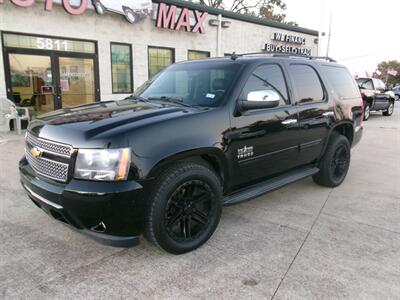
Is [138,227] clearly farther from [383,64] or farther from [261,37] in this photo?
[383,64]

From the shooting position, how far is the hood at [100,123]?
109 inches

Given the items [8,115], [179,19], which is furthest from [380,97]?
[8,115]

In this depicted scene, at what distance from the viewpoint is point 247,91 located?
377cm

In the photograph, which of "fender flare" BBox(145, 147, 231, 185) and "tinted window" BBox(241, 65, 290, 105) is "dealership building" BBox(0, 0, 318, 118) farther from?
"fender flare" BBox(145, 147, 231, 185)

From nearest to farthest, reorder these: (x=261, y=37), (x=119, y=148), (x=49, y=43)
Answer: (x=119, y=148), (x=49, y=43), (x=261, y=37)

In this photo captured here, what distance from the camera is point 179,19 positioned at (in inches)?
518

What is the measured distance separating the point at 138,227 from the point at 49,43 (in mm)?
9200

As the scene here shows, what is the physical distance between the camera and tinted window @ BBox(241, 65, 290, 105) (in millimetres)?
3830

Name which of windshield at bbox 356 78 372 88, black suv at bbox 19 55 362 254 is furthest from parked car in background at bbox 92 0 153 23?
windshield at bbox 356 78 372 88

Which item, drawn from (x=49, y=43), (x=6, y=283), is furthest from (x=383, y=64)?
(x=6, y=283)

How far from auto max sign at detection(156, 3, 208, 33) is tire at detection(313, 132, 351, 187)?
916 centimetres

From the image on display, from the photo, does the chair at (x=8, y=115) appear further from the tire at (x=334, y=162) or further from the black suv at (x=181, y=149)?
the tire at (x=334, y=162)

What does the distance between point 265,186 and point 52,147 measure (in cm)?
231

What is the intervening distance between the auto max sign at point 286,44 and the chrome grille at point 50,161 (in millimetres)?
15845
